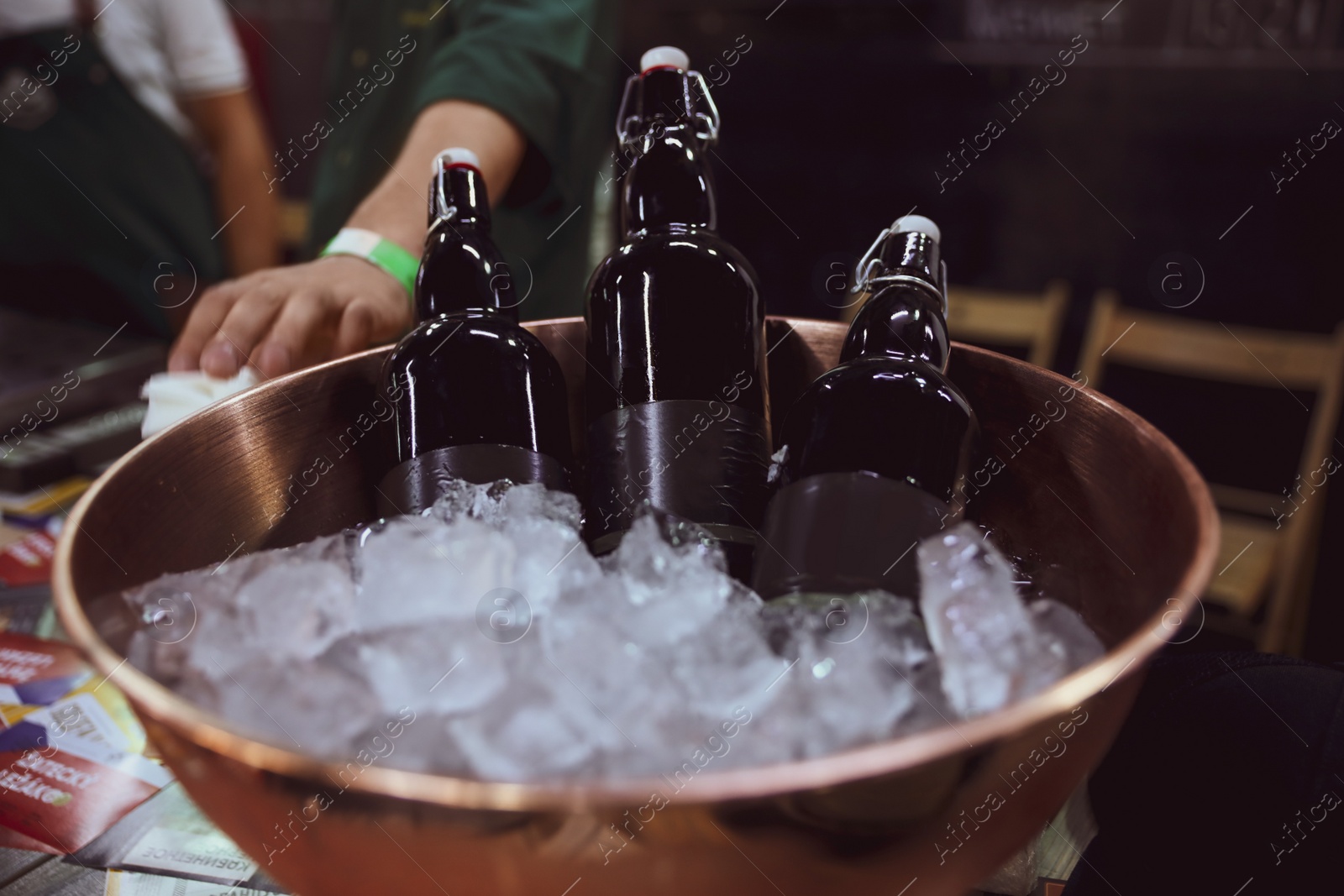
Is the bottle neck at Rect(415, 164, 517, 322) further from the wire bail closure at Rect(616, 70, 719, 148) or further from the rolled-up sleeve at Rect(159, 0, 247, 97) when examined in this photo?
the rolled-up sleeve at Rect(159, 0, 247, 97)

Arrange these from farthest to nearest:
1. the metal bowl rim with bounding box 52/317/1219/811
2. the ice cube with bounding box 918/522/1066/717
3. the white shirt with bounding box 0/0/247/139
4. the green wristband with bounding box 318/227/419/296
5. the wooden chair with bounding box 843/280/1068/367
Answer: the wooden chair with bounding box 843/280/1068/367
the white shirt with bounding box 0/0/247/139
the green wristband with bounding box 318/227/419/296
the ice cube with bounding box 918/522/1066/717
the metal bowl rim with bounding box 52/317/1219/811

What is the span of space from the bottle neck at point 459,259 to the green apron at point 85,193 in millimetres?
1421

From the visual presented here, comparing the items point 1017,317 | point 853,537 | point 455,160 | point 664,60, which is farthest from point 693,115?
point 1017,317

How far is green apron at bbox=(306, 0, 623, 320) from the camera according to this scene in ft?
3.78

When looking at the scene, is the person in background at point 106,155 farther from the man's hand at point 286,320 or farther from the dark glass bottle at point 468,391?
the dark glass bottle at point 468,391

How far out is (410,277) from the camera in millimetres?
921

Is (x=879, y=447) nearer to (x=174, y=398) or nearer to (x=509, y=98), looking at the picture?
(x=174, y=398)

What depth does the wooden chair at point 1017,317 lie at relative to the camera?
239 cm

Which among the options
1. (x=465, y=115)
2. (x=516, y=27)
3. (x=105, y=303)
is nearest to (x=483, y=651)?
(x=465, y=115)

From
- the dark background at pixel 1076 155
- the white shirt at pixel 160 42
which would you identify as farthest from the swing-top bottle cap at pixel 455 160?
the dark background at pixel 1076 155

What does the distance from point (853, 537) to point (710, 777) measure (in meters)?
0.25

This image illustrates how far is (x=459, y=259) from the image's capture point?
28.3 inches

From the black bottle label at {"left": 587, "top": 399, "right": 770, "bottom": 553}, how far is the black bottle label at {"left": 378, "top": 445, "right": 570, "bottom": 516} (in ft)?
0.16

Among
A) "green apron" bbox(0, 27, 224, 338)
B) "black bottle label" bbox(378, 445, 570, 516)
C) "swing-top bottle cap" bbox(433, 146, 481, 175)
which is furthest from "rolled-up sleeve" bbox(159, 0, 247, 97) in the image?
"black bottle label" bbox(378, 445, 570, 516)
